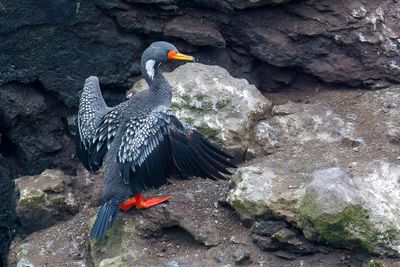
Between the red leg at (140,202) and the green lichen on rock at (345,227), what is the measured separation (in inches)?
52.6

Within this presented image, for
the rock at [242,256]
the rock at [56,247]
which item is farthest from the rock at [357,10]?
the rock at [56,247]

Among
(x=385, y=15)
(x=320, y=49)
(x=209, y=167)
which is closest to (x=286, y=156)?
(x=209, y=167)

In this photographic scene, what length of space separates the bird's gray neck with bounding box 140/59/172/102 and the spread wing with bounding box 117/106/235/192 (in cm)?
34

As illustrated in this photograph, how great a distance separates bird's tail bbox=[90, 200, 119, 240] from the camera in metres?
6.41

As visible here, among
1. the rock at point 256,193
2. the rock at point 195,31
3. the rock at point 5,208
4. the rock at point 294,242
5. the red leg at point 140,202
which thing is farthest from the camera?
the rock at point 195,31

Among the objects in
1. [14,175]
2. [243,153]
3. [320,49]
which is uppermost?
[320,49]

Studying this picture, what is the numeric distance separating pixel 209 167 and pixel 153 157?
1.55ft

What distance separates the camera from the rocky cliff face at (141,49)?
761cm

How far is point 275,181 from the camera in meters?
6.58

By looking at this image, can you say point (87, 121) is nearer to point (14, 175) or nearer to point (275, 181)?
point (14, 175)

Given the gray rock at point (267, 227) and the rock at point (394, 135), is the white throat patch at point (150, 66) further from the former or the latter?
the rock at point (394, 135)

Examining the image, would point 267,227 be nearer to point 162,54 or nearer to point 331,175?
point 331,175

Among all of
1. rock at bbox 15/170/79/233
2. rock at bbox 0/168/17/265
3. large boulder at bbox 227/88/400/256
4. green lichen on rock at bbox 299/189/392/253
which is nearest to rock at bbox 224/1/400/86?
large boulder at bbox 227/88/400/256

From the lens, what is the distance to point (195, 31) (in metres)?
7.93
